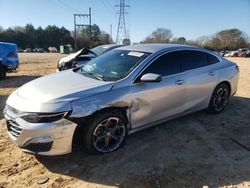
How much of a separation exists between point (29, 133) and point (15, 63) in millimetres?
9797

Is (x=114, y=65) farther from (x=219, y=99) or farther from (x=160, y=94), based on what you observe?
(x=219, y=99)

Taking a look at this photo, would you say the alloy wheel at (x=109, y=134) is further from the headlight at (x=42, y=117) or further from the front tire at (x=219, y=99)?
the front tire at (x=219, y=99)

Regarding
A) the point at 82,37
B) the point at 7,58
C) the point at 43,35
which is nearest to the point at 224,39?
the point at 82,37

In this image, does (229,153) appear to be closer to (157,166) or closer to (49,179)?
(157,166)

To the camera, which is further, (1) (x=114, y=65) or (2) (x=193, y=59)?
(2) (x=193, y=59)

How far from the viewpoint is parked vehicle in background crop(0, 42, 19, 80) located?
12.3m

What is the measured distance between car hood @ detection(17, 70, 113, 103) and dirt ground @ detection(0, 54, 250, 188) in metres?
0.93

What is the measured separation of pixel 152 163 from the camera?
430cm

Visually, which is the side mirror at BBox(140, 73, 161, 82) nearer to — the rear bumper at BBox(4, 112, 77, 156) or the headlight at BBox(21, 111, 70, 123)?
the rear bumper at BBox(4, 112, 77, 156)

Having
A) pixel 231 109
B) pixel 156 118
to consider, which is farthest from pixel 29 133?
pixel 231 109

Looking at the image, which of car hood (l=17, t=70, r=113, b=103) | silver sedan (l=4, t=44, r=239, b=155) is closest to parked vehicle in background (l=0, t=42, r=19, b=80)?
silver sedan (l=4, t=44, r=239, b=155)

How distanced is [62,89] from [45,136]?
78 cm

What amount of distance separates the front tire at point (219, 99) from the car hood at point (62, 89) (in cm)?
285

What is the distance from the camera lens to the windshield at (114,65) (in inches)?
192
